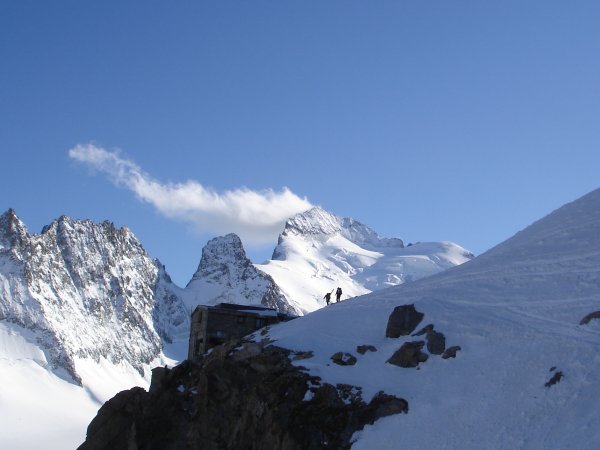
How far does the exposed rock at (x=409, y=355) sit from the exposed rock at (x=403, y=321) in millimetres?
1950

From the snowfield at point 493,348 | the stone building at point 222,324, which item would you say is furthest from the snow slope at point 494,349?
the stone building at point 222,324

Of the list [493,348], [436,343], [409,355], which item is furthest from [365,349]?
[493,348]

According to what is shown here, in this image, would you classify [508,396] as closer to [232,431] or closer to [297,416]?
[297,416]

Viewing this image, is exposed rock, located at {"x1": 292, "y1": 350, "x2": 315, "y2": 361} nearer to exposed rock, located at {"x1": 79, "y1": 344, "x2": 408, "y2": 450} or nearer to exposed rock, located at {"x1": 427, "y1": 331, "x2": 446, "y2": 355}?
exposed rock, located at {"x1": 79, "y1": 344, "x2": 408, "y2": 450}

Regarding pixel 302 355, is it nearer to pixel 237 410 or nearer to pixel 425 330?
pixel 237 410

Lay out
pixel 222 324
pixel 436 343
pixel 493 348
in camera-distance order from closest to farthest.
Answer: pixel 493 348 → pixel 436 343 → pixel 222 324

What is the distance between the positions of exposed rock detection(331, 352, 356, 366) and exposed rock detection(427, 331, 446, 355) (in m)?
3.42

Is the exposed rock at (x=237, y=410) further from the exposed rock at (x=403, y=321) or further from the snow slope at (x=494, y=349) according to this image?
the exposed rock at (x=403, y=321)

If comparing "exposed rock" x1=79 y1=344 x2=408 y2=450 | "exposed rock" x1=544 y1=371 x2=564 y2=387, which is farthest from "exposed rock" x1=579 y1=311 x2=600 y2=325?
"exposed rock" x1=79 y1=344 x2=408 y2=450

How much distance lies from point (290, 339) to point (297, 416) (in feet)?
21.3

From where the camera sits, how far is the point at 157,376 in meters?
38.1

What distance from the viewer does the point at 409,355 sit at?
31.2m

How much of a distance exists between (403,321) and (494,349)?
5.68 metres

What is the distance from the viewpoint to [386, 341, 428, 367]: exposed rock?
102 ft
